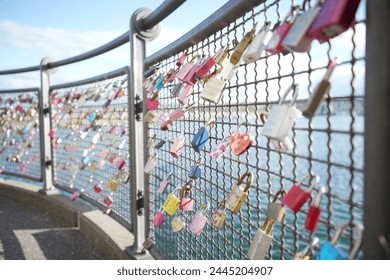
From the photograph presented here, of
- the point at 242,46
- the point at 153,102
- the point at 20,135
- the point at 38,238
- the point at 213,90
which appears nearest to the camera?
the point at 242,46

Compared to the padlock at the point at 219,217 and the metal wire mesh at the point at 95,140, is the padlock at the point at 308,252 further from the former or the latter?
the metal wire mesh at the point at 95,140

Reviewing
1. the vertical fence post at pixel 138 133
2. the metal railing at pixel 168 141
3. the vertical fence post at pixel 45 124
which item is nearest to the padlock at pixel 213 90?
the metal railing at pixel 168 141

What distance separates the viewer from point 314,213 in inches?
33.1

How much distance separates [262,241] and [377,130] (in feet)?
1.63

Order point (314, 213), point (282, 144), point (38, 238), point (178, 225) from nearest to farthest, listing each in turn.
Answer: point (314, 213) < point (282, 144) < point (178, 225) < point (38, 238)

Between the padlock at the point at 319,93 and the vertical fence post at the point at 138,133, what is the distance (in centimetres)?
177

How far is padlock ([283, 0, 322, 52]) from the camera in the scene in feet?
2.62

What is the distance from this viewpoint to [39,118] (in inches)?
179

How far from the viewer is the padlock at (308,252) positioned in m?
0.89

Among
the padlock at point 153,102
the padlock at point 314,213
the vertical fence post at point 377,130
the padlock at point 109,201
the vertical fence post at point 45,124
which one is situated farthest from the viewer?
the vertical fence post at point 45,124

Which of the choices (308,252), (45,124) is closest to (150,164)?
(308,252)

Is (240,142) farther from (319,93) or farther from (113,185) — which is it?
(113,185)

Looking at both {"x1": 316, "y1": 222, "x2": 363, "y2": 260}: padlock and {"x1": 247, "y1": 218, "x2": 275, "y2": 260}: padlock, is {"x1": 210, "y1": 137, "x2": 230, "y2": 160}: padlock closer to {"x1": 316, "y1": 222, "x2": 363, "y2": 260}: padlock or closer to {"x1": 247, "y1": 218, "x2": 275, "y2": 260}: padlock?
{"x1": 247, "y1": 218, "x2": 275, "y2": 260}: padlock
